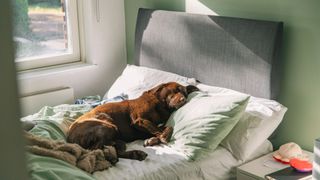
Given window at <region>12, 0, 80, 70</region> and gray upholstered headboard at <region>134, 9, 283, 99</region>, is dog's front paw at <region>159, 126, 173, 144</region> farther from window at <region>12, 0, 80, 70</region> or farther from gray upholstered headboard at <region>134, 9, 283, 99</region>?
window at <region>12, 0, 80, 70</region>

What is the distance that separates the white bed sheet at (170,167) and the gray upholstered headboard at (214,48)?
43 centimetres

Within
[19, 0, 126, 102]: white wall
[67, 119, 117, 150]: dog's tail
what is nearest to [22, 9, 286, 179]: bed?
[67, 119, 117, 150]: dog's tail

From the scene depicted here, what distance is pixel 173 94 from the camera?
8.14ft

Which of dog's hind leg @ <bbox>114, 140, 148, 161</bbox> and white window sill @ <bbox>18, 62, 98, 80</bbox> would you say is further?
white window sill @ <bbox>18, 62, 98, 80</bbox>

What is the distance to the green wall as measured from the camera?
89.4 inches

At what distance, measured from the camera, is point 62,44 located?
3.40 metres

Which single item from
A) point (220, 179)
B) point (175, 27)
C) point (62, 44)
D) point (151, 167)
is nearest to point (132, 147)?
point (151, 167)

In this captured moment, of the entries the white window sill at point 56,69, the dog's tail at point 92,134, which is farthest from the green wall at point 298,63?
the white window sill at point 56,69

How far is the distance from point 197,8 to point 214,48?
0.36m

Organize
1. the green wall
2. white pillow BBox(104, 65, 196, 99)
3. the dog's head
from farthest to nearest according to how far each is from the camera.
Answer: white pillow BBox(104, 65, 196, 99), the dog's head, the green wall

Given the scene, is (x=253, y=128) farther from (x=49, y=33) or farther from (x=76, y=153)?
(x=49, y=33)

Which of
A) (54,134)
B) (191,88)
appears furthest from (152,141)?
(54,134)

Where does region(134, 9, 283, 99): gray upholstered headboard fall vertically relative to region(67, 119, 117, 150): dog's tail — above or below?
above

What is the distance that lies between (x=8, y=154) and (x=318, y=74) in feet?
6.66
